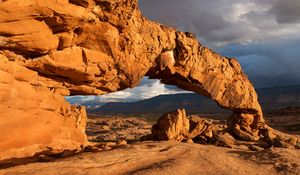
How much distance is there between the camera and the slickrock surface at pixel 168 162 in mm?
13547

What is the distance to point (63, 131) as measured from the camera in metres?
19.9

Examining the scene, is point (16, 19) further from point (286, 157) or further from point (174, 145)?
point (286, 157)

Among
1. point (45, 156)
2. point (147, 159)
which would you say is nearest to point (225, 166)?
point (147, 159)

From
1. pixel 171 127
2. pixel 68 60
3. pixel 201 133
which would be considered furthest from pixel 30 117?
pixel 201 133

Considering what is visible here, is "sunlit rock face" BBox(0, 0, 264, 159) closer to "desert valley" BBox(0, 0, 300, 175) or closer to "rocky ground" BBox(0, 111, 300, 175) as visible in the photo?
"desert valley" BBox(0, 0, 300, 175)

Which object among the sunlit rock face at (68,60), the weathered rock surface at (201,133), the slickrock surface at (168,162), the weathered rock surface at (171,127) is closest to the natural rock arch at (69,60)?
the sunlit rock face at (68,60)

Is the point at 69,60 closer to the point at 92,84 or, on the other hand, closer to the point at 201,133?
the point at 92,84

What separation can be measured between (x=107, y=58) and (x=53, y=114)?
4940mm

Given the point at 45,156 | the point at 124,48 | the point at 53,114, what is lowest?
the point at 45,156

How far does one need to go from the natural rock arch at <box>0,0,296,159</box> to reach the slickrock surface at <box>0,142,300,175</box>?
3.80 metres

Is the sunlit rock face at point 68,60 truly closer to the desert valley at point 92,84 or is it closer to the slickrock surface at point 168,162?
the desert valley at point 92,84

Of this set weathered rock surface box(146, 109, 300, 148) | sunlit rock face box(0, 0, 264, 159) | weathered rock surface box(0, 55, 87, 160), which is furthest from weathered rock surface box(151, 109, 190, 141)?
weathered rock surface box(0, 55, 87, 160)

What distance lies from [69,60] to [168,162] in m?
8.80

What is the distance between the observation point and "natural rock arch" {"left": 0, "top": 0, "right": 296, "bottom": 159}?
17.1m
